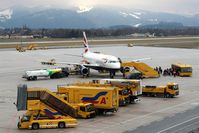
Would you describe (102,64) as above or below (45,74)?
above

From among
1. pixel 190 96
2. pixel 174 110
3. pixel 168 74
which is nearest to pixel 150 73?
pixel 168 74

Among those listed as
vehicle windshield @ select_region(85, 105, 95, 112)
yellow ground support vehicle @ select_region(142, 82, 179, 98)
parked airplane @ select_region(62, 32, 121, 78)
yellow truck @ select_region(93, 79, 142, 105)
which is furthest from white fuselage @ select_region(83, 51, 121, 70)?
vehicle windshield @ select_region(85, 105, 95, 112)

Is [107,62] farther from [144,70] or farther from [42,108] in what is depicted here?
[42,108]

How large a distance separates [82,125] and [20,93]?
553 centimetres

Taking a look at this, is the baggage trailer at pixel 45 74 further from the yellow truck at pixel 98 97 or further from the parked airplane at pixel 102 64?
the yellow truck at pixel 98 97

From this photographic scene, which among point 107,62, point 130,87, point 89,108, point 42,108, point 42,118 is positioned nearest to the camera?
point 42,118

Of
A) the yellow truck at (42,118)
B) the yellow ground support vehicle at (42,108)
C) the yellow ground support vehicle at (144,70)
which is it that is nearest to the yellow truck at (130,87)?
the yellow ground support vehicle at (42,108)

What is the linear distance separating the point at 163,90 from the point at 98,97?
12601 millimetres

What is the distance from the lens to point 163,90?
4894cm

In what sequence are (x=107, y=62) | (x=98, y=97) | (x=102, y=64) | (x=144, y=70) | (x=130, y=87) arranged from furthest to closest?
(x=144, y=70), (x=102, y=64), (x=107, y=62), (x=130, y=87), (x=98, y=97)

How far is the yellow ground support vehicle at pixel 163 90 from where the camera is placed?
4838cm

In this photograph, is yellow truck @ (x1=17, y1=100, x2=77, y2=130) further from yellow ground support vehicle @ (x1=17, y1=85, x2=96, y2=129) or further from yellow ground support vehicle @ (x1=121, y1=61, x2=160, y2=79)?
yellow ground support vehicle @ (x1=121, y1=61, x2=160, y2=79)

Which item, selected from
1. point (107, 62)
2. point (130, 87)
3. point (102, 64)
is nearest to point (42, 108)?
point (130, 87)

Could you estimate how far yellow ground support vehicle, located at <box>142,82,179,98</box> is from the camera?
1905 inches
